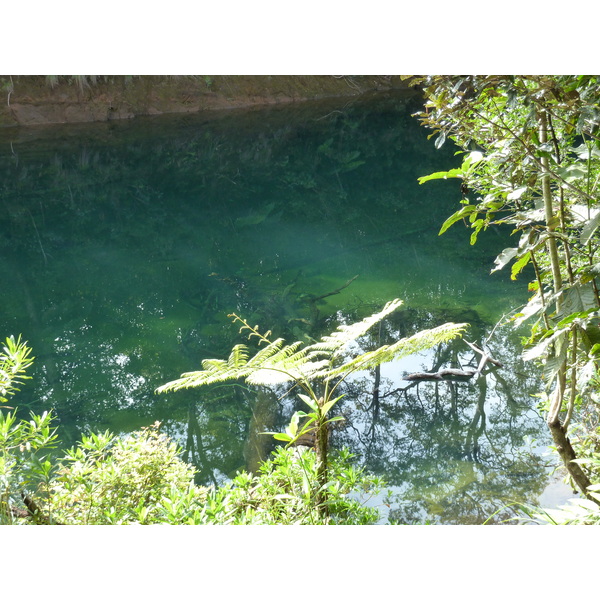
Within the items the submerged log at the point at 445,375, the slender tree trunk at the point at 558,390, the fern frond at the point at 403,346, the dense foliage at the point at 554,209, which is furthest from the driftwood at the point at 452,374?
the slender tree trunk at the point at 558,390

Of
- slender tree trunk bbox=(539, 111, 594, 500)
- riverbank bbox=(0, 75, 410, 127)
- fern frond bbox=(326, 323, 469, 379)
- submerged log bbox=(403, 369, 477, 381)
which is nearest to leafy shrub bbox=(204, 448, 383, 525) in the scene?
fern frond bbox=(326, 323, 469, 379)

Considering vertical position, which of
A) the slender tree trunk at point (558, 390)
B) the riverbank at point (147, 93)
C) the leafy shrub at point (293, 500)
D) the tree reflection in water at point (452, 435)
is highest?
the riverbank at point (147, 93)

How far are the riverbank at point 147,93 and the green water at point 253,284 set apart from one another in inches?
37.5

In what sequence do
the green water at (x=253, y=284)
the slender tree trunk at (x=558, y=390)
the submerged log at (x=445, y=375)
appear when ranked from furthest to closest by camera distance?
the submerged log at (x=445, y=375) < the green water at (x=253, y=284) < the slender tree trunk at (x=558, y=390)

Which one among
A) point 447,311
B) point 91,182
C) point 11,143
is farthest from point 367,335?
point 11,143

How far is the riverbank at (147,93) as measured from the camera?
1272cm

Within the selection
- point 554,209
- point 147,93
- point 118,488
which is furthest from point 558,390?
point 147,93

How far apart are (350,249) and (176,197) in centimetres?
388

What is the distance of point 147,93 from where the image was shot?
45.2 feet

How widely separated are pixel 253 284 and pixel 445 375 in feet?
8.36

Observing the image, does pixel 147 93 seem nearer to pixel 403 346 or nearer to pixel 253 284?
pixel 253 284

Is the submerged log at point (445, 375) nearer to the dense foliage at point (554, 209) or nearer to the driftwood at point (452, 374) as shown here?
the driftwood at point (452, 374)

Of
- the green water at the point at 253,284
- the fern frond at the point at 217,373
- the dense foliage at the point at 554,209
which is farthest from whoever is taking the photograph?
the green water at the point at 253,284

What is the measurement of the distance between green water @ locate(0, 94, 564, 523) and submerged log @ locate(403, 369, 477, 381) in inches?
3.0
